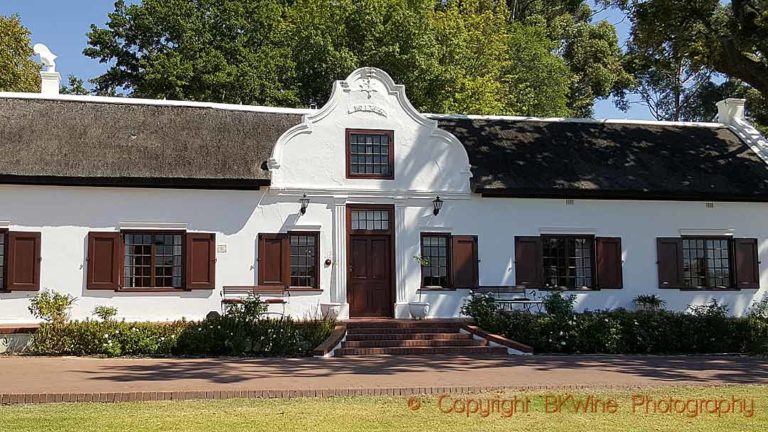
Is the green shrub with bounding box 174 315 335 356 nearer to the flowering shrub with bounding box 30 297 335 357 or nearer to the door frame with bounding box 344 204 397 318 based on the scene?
the flowering shrub with bounding box 30 297 335 357

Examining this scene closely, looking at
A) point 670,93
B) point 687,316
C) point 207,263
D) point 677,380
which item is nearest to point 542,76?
point 670,93

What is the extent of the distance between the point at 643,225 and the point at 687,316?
3225 mm

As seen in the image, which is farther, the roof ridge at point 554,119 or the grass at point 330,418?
the roof ridge at point 554,119

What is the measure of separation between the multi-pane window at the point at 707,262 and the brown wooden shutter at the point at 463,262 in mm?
5724

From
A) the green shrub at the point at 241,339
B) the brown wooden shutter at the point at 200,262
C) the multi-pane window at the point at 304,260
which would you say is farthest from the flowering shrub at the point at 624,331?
the brown wooden shutter at the point at 200,262

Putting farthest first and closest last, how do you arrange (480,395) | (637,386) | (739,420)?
(637,386), (480,395), (739,420)

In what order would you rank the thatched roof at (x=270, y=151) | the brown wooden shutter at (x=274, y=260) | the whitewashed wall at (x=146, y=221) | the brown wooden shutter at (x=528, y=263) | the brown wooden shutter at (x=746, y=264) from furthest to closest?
1. the brown wooden shutter at (x=746, y=264)
2. the brown wooden shutter at (x=528, y=263)
3. the brown wooden shutter at (x=274, y=260)
4. the thatched roof at (x=270, y=151)
5. the whitewashed wall at (x=146, y=221)

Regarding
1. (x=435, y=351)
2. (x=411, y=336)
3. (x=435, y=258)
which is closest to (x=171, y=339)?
(x=411, y=336)

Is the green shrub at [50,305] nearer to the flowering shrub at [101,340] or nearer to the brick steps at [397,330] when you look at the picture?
the flowering shrub at [101,340]

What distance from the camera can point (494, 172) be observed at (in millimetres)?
19641

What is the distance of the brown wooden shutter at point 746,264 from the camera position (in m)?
20.3

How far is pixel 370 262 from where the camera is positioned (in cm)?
1905

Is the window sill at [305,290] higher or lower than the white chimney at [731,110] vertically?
lower

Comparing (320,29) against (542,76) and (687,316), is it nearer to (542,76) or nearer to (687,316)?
(542,76)
